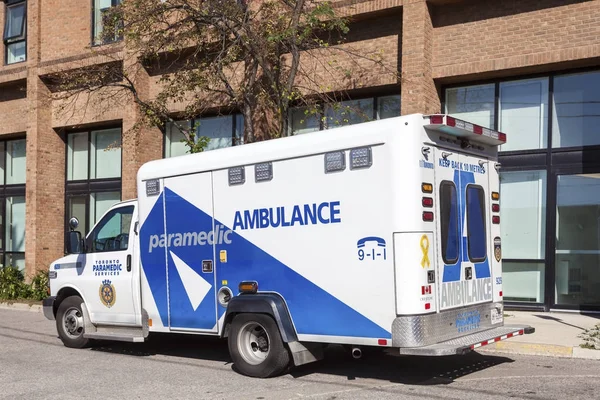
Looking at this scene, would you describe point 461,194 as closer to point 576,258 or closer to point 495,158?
point 495,158

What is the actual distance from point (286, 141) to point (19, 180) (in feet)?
55.2

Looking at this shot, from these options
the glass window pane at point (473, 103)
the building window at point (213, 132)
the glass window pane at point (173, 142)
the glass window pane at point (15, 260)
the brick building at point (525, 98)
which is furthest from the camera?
the glass window pane at point (15, 260)

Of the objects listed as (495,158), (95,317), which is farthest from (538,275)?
(95,317)

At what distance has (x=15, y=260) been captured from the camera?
72.9 ft

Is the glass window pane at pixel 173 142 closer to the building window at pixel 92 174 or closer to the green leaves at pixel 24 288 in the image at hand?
the building window at pixel 92 174

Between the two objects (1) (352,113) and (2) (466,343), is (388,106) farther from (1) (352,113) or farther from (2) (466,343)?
(2) (466,343)

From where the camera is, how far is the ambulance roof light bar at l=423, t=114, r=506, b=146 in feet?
23.9

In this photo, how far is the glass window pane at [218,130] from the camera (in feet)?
57.2

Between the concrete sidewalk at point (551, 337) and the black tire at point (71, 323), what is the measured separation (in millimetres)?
5783

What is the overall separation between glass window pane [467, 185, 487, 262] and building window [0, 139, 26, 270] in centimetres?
1736

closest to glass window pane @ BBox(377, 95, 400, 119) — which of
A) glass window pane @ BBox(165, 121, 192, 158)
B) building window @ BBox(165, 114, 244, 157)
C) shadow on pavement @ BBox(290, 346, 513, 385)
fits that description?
building window @ BBox(165, 114, 244, 157)

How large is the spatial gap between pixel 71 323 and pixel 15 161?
44.1 feet

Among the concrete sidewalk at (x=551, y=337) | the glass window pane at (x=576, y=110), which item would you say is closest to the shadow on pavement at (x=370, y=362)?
the concrete sidewalk at (x=551, y=337)

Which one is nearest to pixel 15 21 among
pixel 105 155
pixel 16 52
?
pixel 16 52
